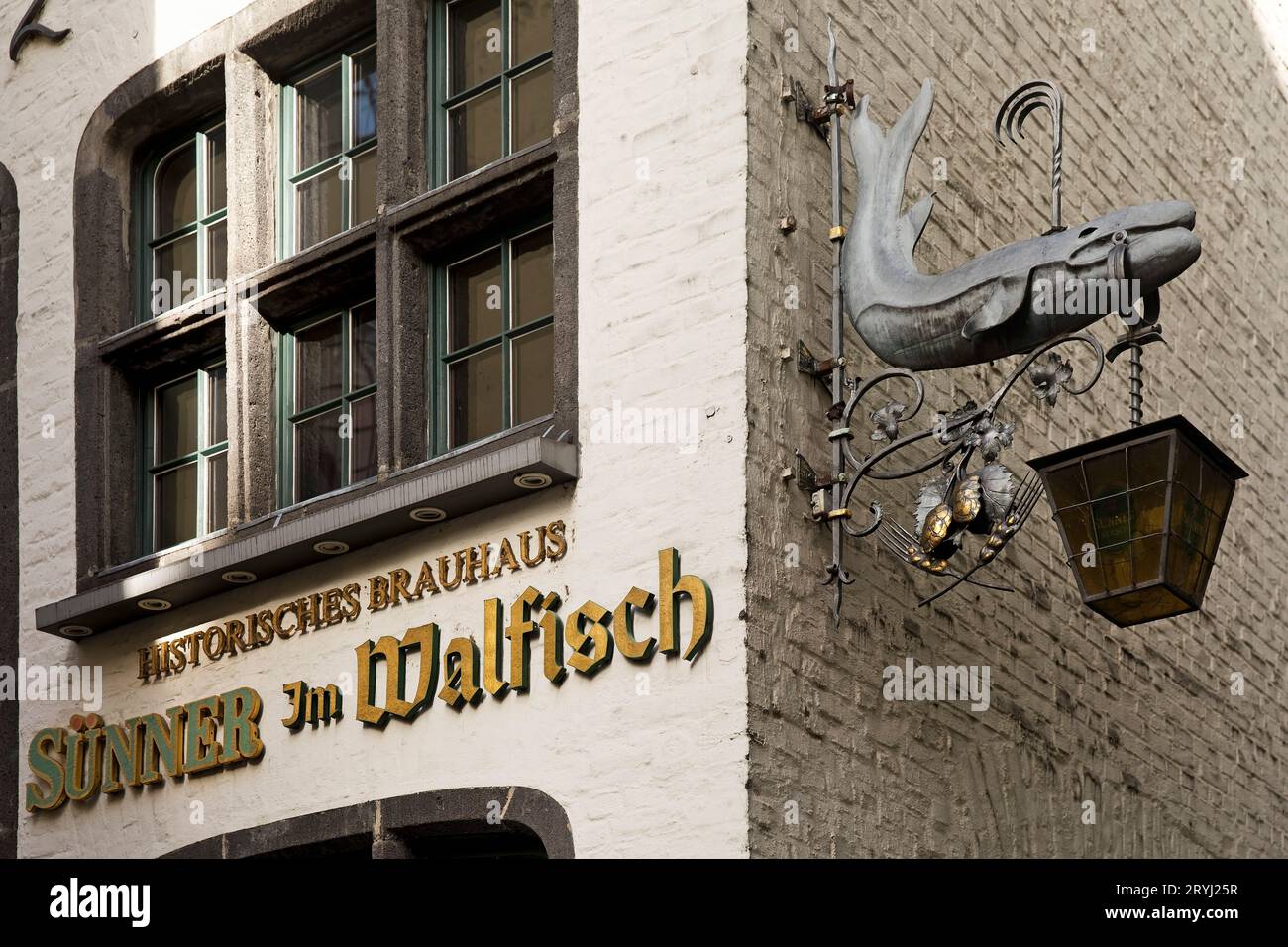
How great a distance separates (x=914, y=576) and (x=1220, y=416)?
4.33 meters

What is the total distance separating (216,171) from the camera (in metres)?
11.9

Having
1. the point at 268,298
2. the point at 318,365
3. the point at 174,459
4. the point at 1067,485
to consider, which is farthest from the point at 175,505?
the point at 1067,485

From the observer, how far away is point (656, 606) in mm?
9102

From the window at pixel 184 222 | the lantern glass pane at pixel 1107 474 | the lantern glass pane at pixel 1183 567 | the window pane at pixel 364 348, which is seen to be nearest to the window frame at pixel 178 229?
the window at pixel 184 222

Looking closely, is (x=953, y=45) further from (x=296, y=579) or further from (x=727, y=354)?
(x=296, y=579)

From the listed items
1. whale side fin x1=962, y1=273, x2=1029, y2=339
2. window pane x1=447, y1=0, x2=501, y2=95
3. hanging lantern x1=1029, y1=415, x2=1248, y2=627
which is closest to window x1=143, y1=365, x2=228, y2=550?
window pane x1=447, y1=0, x2=501, y2=95

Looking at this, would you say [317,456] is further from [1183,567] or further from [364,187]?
[1183,567]

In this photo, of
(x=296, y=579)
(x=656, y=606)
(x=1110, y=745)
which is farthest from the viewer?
(x=1110, y=745)

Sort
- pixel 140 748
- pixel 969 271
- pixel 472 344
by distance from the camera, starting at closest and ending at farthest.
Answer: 1. pixel 969 271
2. pixel 472 344
3. pixel 140 748

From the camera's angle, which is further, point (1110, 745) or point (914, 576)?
point (1110, 745)

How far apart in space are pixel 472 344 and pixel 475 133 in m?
0.97

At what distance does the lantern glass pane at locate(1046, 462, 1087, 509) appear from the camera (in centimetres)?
866
